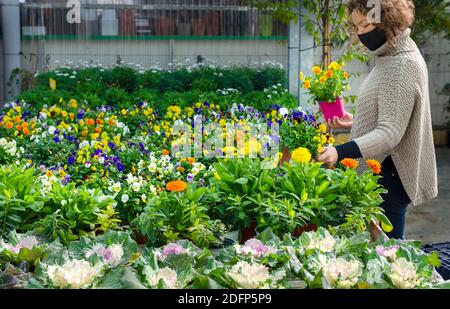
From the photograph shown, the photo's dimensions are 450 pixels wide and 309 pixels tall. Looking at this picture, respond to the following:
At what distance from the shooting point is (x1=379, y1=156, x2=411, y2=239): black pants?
9.92ft

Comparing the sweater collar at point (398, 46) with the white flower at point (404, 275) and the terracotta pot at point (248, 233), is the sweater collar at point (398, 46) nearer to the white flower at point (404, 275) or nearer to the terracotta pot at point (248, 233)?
the terracotta pot at point (248, 233)

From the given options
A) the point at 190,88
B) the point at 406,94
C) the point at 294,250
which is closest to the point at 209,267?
the point at 294,250

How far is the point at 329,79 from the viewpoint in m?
4.32

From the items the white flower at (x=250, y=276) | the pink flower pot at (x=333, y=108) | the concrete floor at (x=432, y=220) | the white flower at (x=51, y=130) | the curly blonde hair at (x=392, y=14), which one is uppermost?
the curly blonde hair at (x=392, y=14)

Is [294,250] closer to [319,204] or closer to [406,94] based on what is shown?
[319,204]

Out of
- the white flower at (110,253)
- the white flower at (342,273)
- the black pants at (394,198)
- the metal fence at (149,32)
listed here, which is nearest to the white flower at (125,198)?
the white flower at (110,253)

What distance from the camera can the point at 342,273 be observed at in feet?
5.82

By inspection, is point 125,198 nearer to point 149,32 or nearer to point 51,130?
point 51,130

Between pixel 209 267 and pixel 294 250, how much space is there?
26 cm

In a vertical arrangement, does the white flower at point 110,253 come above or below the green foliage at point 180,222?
above

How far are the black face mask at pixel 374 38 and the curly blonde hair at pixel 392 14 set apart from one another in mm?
22

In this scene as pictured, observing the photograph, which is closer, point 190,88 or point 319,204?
point 319,204

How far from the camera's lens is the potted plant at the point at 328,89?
13.2ft

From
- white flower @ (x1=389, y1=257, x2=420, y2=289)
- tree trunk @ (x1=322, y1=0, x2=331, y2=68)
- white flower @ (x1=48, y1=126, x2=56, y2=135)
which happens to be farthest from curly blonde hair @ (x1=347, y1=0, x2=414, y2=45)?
tree trunk @ (x1=322, y1=0, x2=331, y2=68)
